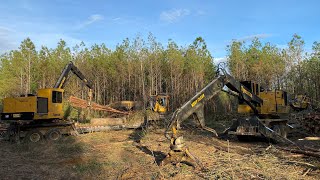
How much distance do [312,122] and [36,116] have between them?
42.9 feet

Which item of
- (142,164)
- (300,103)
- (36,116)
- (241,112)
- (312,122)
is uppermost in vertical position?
(300,103)

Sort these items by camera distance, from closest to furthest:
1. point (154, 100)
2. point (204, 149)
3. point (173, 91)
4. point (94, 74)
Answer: point (204, 149), point (154, 100), point (173, 91), point (94, 74)

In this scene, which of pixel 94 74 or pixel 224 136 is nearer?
pixel 224 136

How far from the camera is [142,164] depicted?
8.95m

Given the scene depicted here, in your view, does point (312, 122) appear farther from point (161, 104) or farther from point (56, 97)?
point (56, 97)

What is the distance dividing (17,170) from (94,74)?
2336cm

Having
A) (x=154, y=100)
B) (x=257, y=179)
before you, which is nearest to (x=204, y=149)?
(x=257, y=179)

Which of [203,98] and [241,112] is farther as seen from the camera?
[241,112]

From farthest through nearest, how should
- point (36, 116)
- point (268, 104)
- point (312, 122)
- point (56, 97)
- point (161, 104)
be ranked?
point (161, 104) → point (56, 97) → point (312, 122) → point (36, 116) → point (268, 104)

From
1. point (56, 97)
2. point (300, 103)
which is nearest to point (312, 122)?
point (300, 103)

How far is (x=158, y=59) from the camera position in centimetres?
3009

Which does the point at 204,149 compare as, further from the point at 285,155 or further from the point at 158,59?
the point at 158,59

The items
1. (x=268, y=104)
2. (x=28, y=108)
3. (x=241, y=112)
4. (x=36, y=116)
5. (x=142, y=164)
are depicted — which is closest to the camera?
(x=142, y=164)

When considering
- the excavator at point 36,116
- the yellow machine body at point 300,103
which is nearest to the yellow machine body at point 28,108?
the excavator at point 36,116
